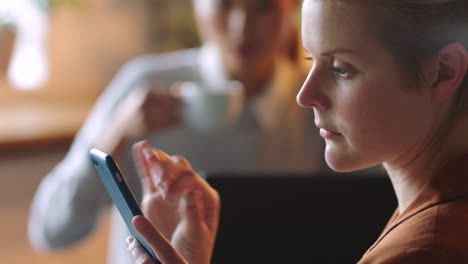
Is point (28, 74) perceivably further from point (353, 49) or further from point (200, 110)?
point (353, 49)

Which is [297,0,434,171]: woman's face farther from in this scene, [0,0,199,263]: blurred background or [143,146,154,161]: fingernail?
[0,0,199,263]: blurred background

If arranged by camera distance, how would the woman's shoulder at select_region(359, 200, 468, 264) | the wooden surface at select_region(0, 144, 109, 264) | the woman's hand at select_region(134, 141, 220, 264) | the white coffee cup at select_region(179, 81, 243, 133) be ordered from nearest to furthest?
the woman's shoulder at select_region(359, 200, 468, 264), the woman's hand at select_region(134, 141, 220, 264), the white coffee cup at select_region(179, 81, 243, 133), the wooden surface at select_region(0, 144, 109, 264)

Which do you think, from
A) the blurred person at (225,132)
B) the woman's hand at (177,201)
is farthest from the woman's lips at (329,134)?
the blurred person at (225,132)

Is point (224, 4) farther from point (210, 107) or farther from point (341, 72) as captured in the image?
point (341, 72)

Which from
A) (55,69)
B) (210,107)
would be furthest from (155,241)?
(55,69)

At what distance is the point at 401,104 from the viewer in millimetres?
388

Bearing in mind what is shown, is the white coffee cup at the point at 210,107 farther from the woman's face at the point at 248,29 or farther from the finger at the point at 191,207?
the finger at the point at 191,207

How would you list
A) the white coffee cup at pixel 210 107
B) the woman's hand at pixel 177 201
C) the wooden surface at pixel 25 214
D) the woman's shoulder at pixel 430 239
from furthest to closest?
the wooden surface at pixel 25 214 → the white coffee cup at pixel 210 107 → the woman's hand at pixel 177 201 → the woman's shoulder at pixel 430 239

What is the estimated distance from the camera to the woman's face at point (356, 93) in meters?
0.38

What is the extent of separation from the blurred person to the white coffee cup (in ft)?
0.08

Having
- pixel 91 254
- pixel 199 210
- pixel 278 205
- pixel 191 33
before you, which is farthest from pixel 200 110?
pixel 191 33

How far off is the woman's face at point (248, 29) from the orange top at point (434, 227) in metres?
0.76

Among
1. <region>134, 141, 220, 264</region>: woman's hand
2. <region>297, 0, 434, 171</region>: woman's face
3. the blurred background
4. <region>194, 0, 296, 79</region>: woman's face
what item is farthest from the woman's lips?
the blurred background

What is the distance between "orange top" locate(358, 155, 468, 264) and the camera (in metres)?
0.36
